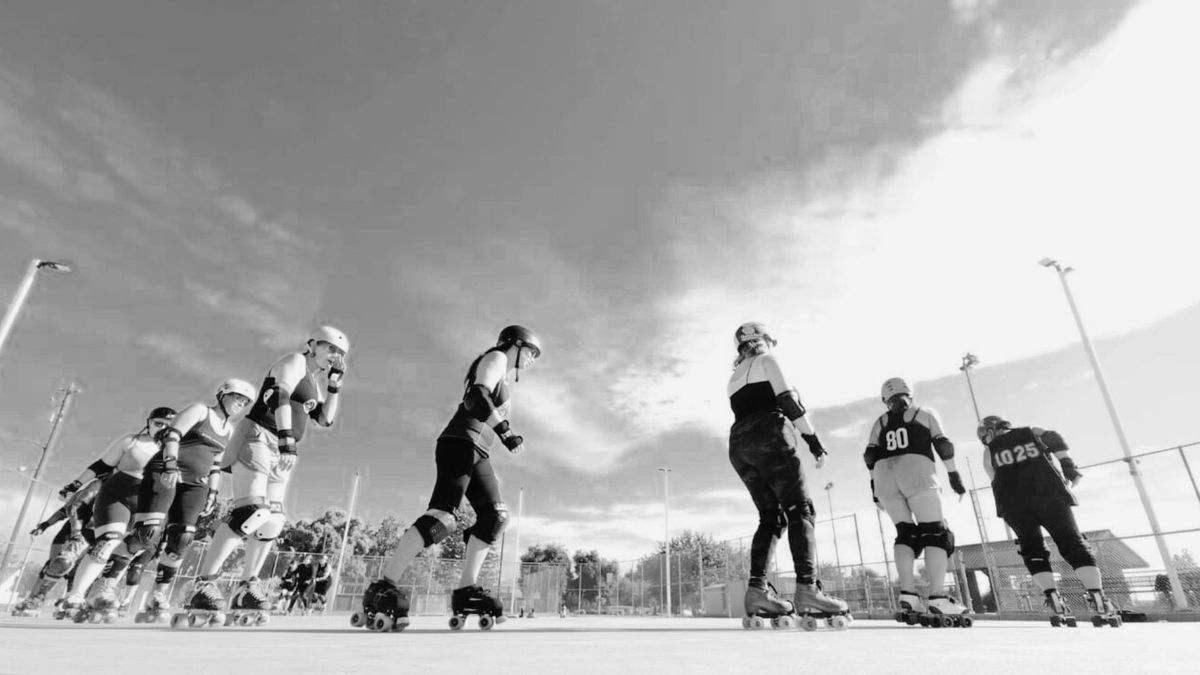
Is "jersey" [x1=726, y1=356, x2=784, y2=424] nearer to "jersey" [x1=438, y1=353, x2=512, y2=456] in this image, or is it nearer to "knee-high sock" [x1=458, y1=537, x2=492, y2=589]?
"jersey" [x1=438, y1=353, x2=512, y2=456]

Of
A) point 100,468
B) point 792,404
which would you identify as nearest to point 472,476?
point 792,404

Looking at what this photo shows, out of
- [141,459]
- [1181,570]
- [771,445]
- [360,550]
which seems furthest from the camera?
[360,550]

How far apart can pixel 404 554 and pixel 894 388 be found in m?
4.91

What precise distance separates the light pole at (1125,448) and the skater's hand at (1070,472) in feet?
17.9

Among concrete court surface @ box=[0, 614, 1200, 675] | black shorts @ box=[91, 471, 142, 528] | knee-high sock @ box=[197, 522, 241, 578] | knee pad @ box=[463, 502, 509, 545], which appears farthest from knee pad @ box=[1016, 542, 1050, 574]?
black shorts @ box=[91, 471, 142, 528]

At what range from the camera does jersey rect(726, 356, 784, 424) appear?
15.0 feet

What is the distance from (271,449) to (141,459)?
2.42 metres

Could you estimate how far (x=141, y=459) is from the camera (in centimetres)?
582

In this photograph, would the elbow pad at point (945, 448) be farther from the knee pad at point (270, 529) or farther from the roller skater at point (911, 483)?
the knee pad at point (270, 529)

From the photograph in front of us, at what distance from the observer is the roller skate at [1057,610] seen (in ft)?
14.9

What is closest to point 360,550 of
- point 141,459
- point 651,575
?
point 651,575

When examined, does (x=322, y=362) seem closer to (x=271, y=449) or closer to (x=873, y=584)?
(x=271, y=449)

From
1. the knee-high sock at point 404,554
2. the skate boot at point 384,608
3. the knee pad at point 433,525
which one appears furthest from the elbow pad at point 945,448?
the skate boot at point 384,608

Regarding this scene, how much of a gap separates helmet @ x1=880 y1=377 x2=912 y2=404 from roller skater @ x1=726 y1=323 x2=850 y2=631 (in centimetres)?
169
